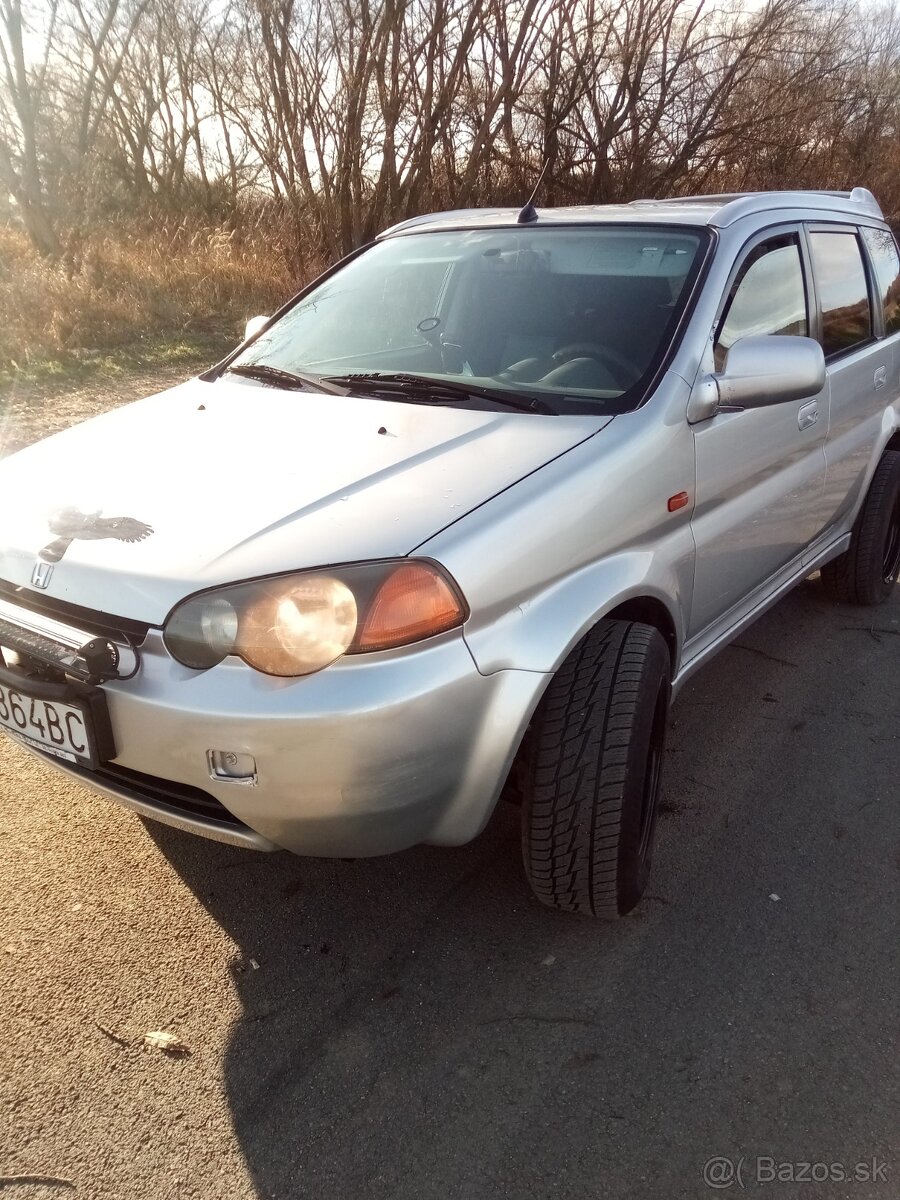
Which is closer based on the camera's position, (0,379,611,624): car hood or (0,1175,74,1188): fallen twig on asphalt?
(0,1175,74,1188): fallen twig on asphalt

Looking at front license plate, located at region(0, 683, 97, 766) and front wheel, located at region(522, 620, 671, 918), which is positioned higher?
front license plate, located at region(0, 683, 97, 766)

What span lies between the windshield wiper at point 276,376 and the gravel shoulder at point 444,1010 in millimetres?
1300

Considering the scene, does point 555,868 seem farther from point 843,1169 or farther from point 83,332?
point 83,332

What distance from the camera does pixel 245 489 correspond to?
6.93 ft

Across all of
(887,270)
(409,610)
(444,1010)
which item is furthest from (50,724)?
(887,270)

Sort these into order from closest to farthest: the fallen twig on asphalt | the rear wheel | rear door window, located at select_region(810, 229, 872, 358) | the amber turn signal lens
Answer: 1. the fallen twig on asphalt
2. the amber turn signal lens
3. rear door window, located at select_region(810, 229, 872, 358)
4. the rear wheel

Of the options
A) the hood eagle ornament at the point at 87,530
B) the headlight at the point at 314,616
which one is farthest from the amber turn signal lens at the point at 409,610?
the hood eagle ornament at the point at 87,530

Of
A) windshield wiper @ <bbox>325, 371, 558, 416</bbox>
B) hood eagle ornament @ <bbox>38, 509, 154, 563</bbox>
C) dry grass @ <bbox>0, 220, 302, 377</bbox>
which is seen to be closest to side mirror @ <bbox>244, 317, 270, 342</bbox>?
windshield wiper @ <bbox>325, 371, 558, 416</bbox>

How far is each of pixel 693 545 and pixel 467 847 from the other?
3.27ft

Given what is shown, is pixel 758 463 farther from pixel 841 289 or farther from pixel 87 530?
pixel 87 530

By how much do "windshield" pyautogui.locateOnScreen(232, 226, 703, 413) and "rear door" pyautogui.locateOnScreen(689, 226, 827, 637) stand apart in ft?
0.73

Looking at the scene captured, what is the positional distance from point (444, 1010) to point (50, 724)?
1013 millimetres

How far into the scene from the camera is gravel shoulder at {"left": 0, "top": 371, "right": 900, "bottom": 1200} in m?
1.73

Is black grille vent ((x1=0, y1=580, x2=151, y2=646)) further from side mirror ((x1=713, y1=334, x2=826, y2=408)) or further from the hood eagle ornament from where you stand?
side mirror ((x1=713, y1=334, x2=826, y2=408))
